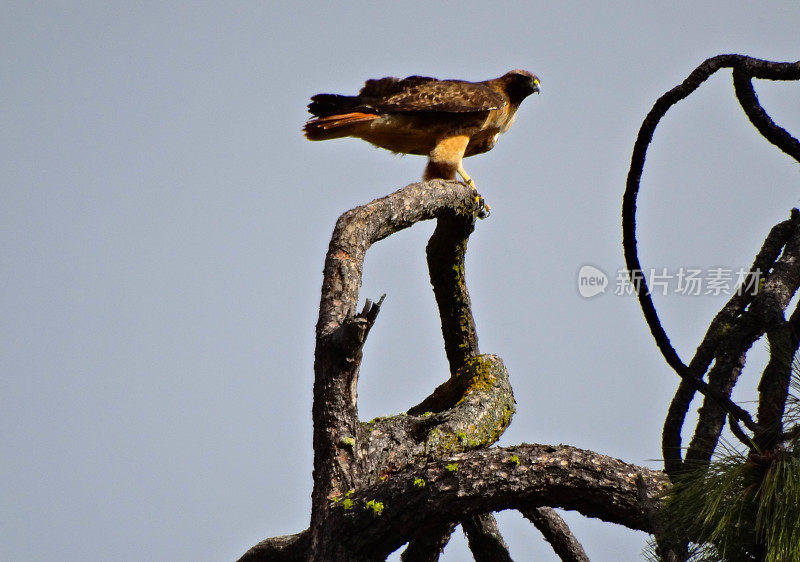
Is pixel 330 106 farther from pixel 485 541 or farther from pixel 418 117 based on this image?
pixel 485 541

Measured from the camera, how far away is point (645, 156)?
301 cm

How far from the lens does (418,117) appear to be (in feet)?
20.1

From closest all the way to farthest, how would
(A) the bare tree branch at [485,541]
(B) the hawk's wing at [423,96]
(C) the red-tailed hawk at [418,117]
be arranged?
(A) the bare tree branch at [485,541]
(C) the red-tailed hawk at [418,117]
(B) the hawk's wing at [423,96]

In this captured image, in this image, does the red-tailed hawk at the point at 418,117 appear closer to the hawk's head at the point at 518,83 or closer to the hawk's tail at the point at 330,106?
the hawk's tail at the point at 330,106

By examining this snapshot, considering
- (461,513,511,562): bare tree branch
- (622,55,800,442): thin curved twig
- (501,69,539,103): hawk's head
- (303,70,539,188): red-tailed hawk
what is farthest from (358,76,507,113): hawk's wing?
(622,55,800,442): thin curved twig

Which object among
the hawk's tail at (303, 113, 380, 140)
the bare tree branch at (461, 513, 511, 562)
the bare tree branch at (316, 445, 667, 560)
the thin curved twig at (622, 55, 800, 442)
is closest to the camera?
the thin curved twig at (622, 55, 800, 442)

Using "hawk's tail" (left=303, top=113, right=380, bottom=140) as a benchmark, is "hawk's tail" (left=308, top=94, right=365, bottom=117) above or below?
above

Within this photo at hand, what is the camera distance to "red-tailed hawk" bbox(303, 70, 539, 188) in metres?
5.82

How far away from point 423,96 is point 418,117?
0.60 ft

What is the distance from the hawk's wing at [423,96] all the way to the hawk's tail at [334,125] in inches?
8.4

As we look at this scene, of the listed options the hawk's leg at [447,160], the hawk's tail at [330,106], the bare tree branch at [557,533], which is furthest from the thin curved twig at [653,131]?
the hawk's tail at [330,106]

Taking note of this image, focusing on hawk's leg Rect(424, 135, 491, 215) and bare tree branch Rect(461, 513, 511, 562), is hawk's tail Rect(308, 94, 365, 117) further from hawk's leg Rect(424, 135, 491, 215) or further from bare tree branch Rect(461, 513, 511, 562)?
bare tree branch Rect(461, 513, 511, 562)

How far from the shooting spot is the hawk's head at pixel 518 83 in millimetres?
7250

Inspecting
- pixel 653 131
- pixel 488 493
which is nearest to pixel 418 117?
pixel 653 131
